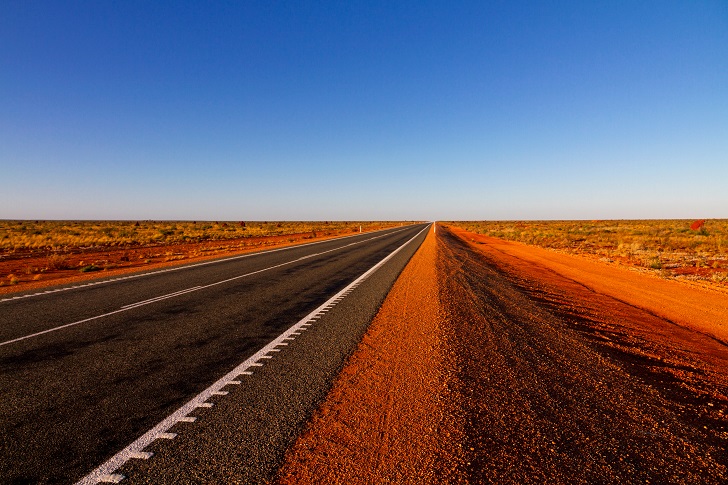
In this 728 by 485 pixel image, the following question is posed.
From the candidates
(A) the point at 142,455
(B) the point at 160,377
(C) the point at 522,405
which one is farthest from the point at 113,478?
(C) the point at 522,405

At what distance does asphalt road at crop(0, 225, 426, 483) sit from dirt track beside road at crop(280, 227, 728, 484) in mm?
464

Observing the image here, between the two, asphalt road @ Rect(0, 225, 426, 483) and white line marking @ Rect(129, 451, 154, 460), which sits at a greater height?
white line marking @ Rect(129, 451, 154, 460)

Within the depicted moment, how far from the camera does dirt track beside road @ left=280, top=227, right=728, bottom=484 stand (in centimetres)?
267

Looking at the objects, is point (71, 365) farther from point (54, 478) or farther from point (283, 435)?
point (283, 435)

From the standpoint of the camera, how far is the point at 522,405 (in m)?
3.63

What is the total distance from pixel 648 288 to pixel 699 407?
9589 millimetres

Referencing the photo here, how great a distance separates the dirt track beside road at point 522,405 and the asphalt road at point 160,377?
46cm

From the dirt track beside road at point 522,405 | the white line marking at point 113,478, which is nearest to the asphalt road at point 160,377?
the white line marking at point 113,478

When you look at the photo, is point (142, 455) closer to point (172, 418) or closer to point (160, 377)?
point (172, 418)

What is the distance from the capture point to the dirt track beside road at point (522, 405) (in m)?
2.67

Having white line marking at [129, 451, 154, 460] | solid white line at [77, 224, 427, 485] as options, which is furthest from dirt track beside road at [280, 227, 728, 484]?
solid white line at [77, 224, 427, 485]

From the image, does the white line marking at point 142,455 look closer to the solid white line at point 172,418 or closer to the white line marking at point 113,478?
the solid white line at point 172,418

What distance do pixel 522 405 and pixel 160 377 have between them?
4.12m

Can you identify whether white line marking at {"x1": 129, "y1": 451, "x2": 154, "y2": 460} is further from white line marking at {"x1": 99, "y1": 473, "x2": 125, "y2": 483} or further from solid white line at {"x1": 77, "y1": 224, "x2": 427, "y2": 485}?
white line marking at {"x1": 99, "y1": 473, "x2": 125, "y2": 483}
